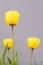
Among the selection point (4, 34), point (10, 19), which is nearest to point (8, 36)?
point (4, 34)

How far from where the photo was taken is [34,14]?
3.65 feet

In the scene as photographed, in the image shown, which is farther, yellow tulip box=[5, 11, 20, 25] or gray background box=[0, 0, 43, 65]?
gray background box=[0, 0, 43, 65]

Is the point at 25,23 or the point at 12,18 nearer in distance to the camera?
the point at 12,18

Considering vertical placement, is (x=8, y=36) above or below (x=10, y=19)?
below

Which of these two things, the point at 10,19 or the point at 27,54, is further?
the point at 27,54

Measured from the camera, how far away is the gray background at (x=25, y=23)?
108cm

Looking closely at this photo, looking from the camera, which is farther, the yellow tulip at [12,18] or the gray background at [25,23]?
the gray background at [25,23]

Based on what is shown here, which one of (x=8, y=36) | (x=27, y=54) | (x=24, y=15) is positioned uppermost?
(x=24, y=15)

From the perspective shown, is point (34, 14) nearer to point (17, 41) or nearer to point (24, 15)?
point (24, 15)

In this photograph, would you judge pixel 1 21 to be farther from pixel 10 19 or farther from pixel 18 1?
pixel 10 19

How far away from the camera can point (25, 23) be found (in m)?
1.11

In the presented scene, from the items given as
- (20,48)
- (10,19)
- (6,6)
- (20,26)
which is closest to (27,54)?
(20,48)

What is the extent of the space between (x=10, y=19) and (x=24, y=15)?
711mm

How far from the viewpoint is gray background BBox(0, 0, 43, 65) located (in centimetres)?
108
